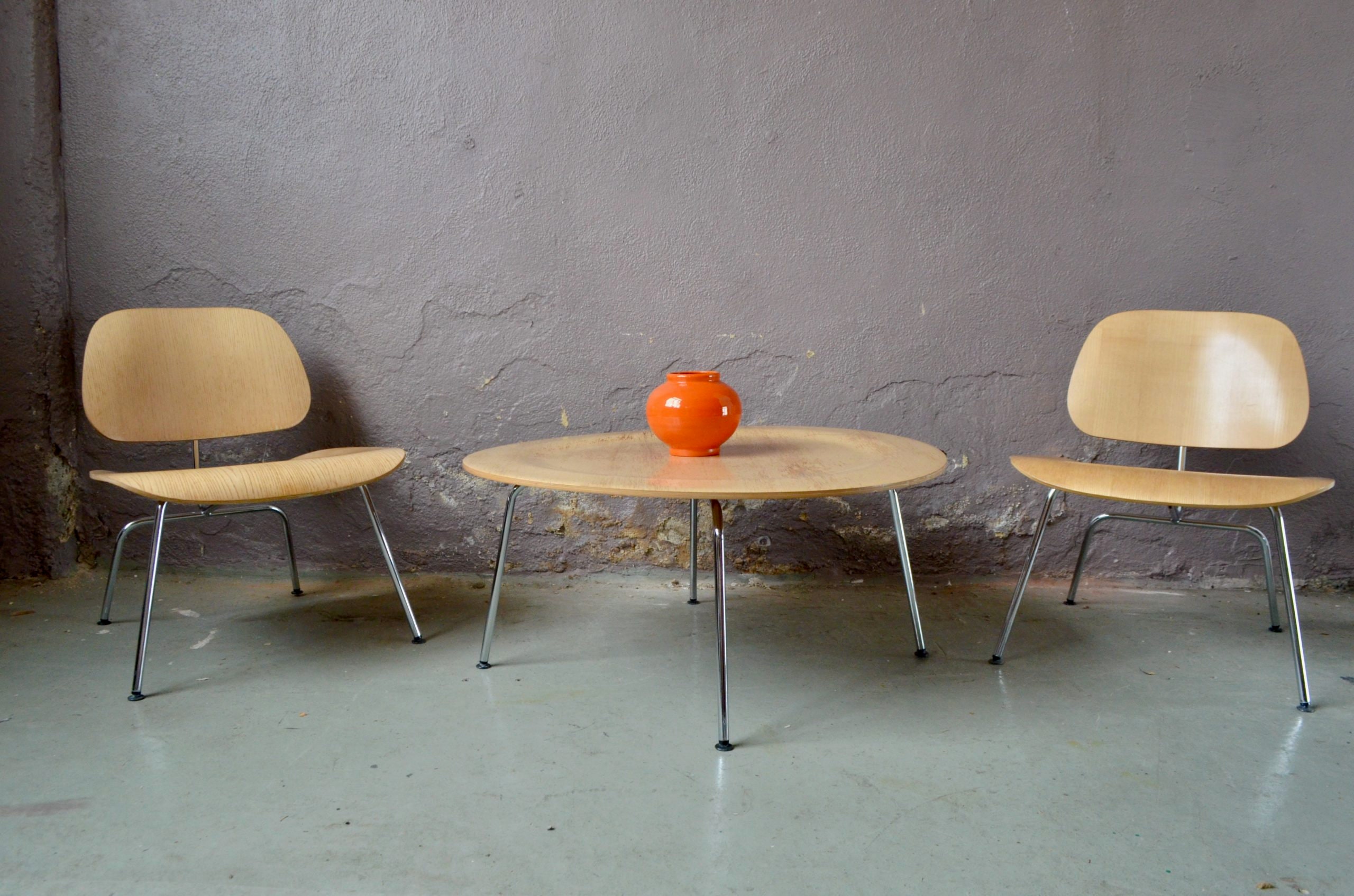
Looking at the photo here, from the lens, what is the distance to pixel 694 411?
5.87 ft

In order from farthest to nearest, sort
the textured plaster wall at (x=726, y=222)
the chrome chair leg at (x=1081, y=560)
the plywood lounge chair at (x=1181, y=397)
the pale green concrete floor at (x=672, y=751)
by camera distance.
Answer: the textured plaster wall at (x=726, y=222) < the chrome chair leg at (x=1081, y=560) < the plywood lounge chair at (x=1181, y=397) < the pale green concrete floor at (x=672, y=751)

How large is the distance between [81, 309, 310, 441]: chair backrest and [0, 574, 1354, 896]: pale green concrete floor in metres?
0.48

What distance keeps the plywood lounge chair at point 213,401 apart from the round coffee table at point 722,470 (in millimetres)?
356

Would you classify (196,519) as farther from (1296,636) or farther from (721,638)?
(1296,636)

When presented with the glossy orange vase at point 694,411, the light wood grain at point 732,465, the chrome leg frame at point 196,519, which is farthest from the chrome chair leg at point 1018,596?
the chrome leg frame at point 196,519

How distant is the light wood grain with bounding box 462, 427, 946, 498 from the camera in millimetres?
1488

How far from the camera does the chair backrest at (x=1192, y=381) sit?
2.08 meters

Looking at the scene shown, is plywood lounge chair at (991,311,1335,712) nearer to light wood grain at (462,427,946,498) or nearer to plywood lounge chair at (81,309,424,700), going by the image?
light wood grain at (462,427,946,498)

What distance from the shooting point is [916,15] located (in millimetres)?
2320

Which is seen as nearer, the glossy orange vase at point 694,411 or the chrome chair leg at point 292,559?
the glossy orange vase at point 694,411

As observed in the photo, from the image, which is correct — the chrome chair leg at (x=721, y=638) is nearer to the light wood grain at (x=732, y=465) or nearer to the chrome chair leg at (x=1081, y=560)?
the light wood grain at (x=732, y=465)

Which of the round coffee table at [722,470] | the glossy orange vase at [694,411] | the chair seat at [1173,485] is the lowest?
the chair seat at [1173,485]

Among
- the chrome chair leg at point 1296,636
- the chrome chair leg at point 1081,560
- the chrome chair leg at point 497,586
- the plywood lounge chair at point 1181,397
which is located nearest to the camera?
the chrome chair leg at point 1296,636

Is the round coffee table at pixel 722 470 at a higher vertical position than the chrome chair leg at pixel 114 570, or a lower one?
higher
